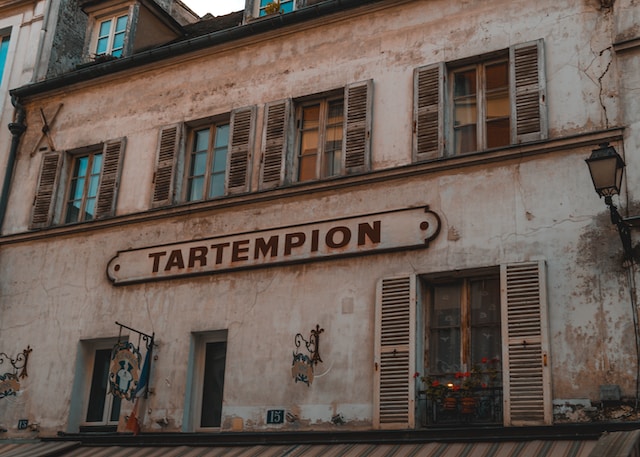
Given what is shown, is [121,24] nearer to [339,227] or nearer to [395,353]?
[339,227]

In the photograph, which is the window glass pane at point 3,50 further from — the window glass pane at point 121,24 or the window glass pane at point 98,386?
Result: the window glass pane at point 98,386

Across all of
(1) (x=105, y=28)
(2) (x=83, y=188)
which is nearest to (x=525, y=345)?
(2) (x=83, y=188)

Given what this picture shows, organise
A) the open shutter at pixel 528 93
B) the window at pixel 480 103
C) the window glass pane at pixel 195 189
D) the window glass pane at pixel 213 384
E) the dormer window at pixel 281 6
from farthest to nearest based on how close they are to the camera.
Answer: the dormer window at pixel 281 6 → the window glass pane at pixel 195 189 → the window glass pane at pixel 213 384 → the window at pixel 480 103 → the open shutter at pixel 528 93

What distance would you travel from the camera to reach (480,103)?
1115 cm

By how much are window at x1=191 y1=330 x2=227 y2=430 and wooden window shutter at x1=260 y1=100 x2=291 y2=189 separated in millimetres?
2203

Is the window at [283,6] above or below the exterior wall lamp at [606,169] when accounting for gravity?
above

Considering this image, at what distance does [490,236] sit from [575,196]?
1.05m

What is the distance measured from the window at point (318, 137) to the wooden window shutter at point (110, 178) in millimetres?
2629

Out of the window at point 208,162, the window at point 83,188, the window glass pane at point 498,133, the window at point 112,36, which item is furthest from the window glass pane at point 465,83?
the window at point 112,36

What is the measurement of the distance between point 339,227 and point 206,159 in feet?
9.55

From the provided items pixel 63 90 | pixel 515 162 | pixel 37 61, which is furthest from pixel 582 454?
pixel 37 61

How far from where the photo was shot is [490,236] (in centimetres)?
1024

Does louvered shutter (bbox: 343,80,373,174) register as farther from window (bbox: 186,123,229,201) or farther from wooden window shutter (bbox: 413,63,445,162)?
window (bbox: 186,123,229,201)

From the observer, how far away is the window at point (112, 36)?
16172mm
